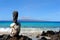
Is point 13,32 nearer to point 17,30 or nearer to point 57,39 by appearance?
point 17,30

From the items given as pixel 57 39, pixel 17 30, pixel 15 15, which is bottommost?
pixel 57 39

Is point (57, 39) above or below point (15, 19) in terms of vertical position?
below

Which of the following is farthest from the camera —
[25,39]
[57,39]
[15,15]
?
[57,39]

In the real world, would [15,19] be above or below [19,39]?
above

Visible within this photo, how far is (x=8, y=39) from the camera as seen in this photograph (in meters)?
10.2

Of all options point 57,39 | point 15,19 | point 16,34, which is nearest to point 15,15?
point 15,19

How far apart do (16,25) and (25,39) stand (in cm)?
93

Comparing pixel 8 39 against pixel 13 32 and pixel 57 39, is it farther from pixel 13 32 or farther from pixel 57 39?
pixel 57 39

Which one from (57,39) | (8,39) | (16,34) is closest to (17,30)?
(16,34)

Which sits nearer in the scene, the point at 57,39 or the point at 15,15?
the point at 15,15

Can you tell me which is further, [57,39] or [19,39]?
[57,39]

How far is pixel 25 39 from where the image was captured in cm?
989

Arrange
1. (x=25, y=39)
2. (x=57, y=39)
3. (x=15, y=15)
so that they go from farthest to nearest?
(x=57, y=39) < (x=25, y=39) < (x=15, y=15)

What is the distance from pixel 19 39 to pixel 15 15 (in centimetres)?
107
